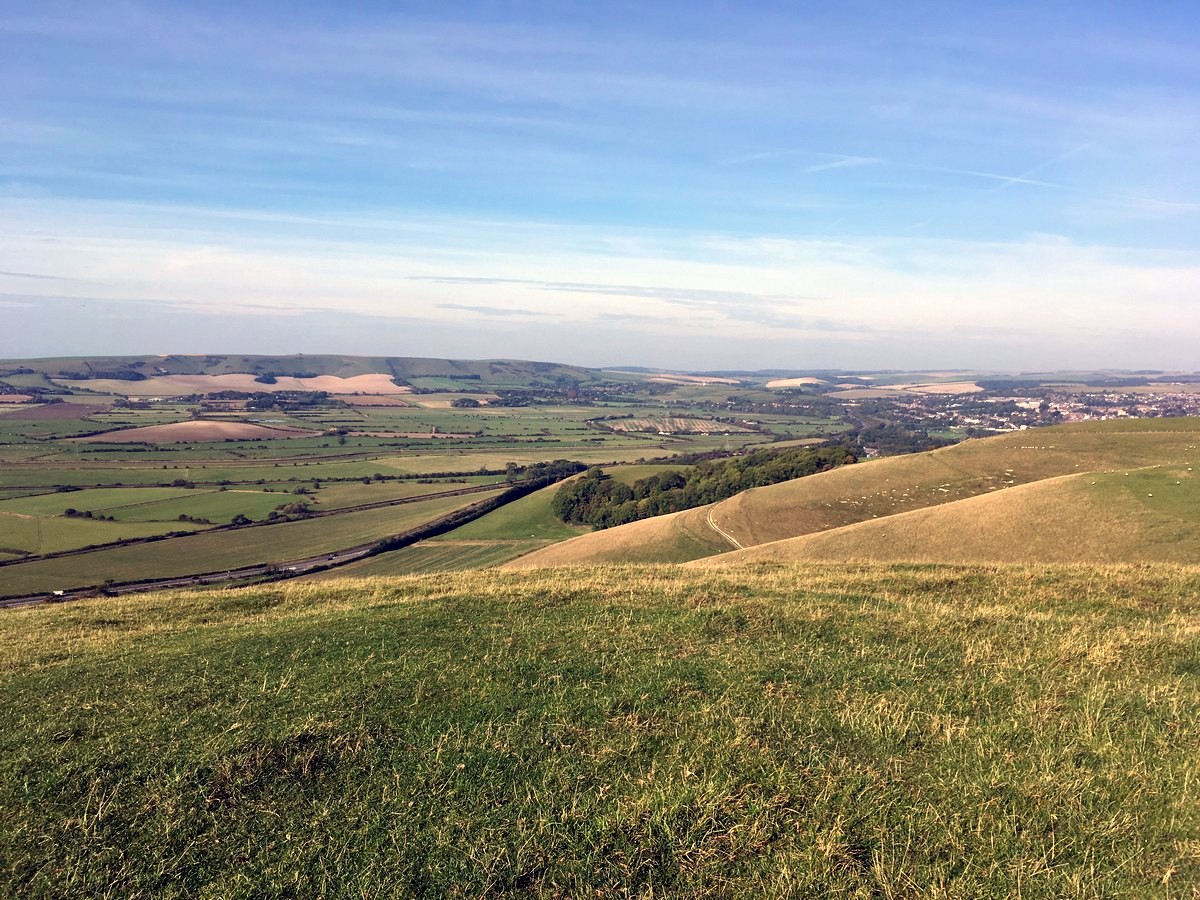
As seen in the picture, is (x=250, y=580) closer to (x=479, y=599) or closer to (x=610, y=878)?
(x=479, y=599)

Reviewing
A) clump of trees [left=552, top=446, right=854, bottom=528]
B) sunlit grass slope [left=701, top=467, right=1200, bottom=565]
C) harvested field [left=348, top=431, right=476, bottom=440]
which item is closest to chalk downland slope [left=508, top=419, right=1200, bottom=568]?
sunlit grass slope [left=701, top=467, right=1200, bottom=565]

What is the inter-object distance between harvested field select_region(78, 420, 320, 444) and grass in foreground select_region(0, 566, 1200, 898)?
564 ft

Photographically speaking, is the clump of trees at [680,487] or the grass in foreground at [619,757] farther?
the clump of trees at [680,487]

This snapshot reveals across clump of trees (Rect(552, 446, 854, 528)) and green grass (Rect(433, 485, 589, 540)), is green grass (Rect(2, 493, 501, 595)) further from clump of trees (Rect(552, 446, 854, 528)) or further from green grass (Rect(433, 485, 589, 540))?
clump of trees (Rect(552, 446, 854, 528))

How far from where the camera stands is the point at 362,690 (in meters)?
10.7

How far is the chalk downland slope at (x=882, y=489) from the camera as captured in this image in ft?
177

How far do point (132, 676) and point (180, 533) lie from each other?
276 ft

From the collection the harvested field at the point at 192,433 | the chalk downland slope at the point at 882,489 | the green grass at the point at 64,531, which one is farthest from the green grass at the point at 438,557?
the harvested field at the point at 192,433

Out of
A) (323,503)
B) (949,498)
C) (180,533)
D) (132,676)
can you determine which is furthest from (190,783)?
(323,503)

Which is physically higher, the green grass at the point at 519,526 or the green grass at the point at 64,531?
the green grass at the point at 519,526

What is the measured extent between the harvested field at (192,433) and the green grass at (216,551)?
91692 millimetres

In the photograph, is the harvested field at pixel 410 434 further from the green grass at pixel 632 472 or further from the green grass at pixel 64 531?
the green grass at pixel 64 531

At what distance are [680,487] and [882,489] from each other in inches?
1636

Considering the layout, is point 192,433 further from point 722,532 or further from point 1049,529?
point 1049,529
